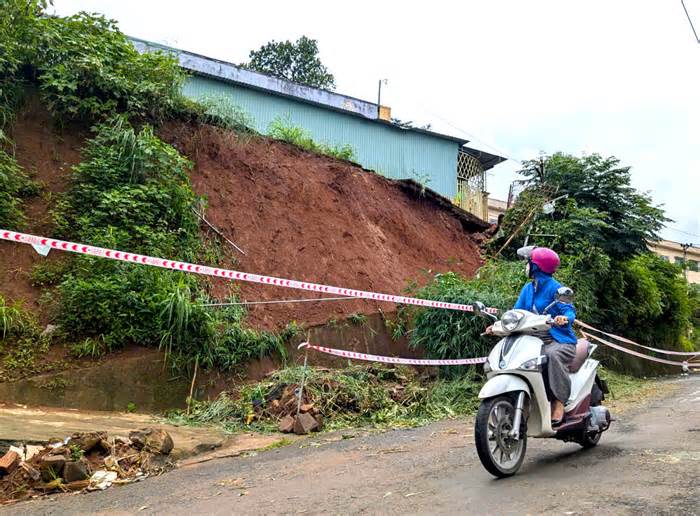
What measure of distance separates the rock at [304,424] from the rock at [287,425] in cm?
7

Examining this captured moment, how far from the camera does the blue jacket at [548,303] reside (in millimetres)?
4582

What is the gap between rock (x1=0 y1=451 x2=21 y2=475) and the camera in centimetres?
440

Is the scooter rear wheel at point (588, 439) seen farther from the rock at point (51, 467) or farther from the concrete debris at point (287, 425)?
the rock at point (51, 467)

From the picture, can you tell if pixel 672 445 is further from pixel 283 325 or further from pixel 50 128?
pixel 50 128

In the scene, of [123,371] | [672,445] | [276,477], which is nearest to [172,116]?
[123,371]

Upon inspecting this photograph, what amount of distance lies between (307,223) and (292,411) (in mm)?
6222

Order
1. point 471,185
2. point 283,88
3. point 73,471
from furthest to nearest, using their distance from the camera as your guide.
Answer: point 471,185, point 283,88, point 73,471

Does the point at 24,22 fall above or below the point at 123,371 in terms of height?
above

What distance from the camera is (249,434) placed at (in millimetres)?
6453

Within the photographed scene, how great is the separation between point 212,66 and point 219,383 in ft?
42.1

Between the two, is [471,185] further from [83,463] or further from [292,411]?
[83,463]

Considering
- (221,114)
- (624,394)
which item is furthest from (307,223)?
(624,394)

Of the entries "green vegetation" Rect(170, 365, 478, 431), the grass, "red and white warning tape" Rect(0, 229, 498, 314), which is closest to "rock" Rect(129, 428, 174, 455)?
"green vegetation" Rect(170, 365, 478, 431)

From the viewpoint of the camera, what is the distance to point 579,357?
4.73 m
